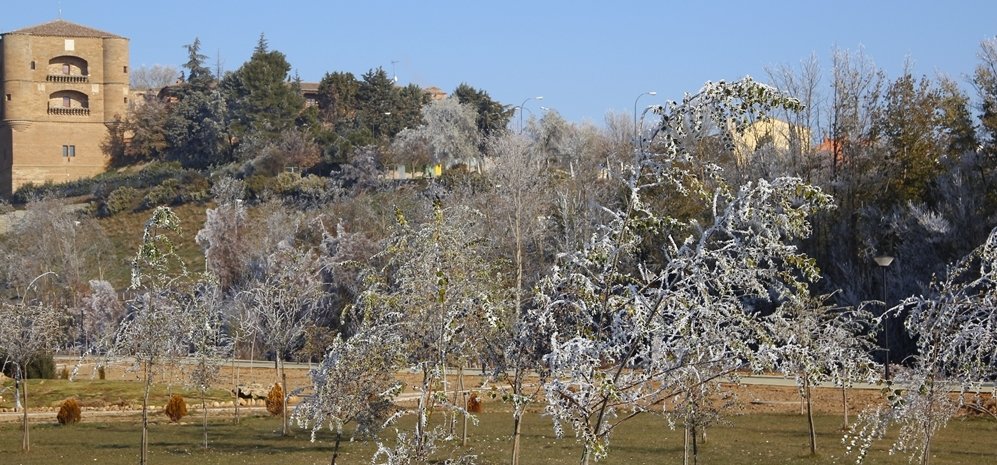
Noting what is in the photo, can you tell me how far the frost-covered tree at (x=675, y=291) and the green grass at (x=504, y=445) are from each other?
36.9 ft

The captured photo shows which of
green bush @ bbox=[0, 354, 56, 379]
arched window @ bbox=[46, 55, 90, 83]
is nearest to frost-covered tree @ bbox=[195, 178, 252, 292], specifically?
green bush @ bbox=[0, 354, 56, 379]

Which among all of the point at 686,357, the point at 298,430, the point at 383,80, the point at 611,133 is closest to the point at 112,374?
the point at 298,430

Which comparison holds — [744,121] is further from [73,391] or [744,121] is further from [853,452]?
[73,391]

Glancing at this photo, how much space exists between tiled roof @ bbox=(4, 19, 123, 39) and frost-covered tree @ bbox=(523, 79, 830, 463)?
317ft

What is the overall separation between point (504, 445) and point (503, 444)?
173mm

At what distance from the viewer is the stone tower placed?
96.7 metres

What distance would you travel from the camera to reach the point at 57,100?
98.8 meters

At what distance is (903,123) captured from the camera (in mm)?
46375

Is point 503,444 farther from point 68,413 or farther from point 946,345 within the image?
point 946,345

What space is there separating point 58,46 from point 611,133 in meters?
47.4

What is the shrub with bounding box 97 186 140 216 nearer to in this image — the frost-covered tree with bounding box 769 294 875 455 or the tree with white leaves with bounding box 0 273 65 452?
the tree with white leaves with bounding box 0 273 65 452

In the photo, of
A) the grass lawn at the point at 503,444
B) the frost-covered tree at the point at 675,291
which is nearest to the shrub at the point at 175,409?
the grass lawn at the point at 503,444

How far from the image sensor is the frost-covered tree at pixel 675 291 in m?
8.98

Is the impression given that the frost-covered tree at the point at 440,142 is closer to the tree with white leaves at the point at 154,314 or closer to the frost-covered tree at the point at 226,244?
Answer: the frost-covered tree at the point at 226,244
